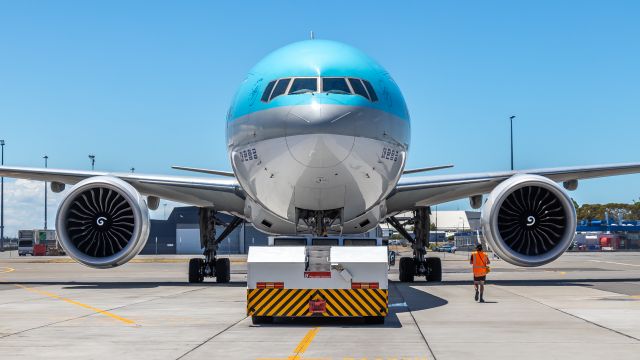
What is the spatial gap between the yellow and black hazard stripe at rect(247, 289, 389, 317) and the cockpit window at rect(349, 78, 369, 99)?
11.5ft

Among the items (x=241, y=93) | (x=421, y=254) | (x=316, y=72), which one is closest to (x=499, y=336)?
(x=316, y=72)

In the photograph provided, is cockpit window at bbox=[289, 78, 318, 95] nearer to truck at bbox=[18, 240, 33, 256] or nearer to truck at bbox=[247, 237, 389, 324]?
truck at bbox=[247, 237, 389, 324]

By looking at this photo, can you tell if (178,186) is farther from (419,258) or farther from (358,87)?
(358,87)

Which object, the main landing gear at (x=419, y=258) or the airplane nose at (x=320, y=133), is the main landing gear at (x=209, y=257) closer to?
the main landing gear at (x=419, y=258)

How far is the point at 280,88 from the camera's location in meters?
14.2

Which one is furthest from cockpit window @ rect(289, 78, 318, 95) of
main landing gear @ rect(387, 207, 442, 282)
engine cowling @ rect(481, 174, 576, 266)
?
main landing gear @ rect(387, 207, 442, 282)

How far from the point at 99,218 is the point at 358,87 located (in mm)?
8098

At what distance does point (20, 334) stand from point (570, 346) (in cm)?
698

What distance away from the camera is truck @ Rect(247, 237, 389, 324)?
12312 mm

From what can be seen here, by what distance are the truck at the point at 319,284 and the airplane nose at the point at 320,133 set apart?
148cm

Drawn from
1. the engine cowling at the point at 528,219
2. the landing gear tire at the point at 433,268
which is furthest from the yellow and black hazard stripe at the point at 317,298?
the landing gear tire at the point at 433,268

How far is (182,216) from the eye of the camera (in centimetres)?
8212

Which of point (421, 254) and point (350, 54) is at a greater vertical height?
→ point (350, 54)

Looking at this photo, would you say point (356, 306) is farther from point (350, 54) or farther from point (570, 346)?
point (350, 54)
